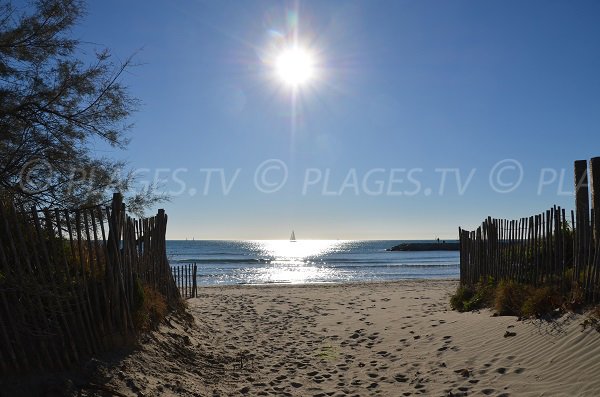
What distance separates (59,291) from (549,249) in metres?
7.46

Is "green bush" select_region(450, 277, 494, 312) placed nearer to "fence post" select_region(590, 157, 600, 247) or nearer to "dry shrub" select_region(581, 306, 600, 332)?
"fence post" select_region(590, 157, 600, 247)

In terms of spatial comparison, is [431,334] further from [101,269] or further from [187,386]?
[101,269]

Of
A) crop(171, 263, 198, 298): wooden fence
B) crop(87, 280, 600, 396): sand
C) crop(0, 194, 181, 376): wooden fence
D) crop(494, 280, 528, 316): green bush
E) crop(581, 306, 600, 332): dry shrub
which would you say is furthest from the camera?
crop(171, 263, 198, 298): wooden fence

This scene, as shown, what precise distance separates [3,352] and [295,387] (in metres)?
3.43

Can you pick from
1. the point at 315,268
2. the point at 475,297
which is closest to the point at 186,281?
the point at 475,297

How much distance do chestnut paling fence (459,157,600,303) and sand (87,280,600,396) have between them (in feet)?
2.87

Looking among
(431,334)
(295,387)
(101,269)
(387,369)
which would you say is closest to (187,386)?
(295,387)

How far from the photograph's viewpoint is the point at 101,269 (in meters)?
6.36

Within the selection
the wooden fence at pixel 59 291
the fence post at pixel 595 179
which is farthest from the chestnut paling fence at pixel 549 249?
the wooden fence at pixel 59 291

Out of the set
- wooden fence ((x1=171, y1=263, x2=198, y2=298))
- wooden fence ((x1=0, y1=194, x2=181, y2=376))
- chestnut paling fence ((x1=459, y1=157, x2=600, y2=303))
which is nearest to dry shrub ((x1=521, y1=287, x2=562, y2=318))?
chestnut paling fence ((x1=459, y1=157, x2=600, y2=303))

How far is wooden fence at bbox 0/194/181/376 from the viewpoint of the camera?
493 centimetres

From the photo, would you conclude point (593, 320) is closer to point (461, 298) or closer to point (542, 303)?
point (542, 303)

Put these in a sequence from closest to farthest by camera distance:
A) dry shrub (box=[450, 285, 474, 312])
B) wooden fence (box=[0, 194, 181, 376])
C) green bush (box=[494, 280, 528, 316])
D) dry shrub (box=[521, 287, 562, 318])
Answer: wooden fence (box=[0, 194, 181, 376]) → dry shrub (box=[521, 287, 562, 318]) → green bush (box=[494, 280, 528, 316]) → dry shrub (box=[450, 285, 474, 312])

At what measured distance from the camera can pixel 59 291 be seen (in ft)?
17.6
